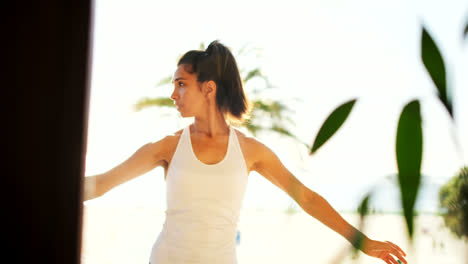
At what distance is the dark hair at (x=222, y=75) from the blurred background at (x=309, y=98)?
0.22 feet

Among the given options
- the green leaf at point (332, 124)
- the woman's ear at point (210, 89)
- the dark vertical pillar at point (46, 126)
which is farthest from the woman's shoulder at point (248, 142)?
the dark vertical pillar at point (46, 126)

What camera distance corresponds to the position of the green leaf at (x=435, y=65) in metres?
0.48

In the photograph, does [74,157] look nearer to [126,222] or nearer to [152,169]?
A: [152,169]

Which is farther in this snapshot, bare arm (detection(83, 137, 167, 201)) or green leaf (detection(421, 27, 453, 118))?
bare arm (detection(83, 137, 167, 201))

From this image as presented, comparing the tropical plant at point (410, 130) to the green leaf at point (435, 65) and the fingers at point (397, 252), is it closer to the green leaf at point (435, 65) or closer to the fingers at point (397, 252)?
the green leaf at point (435, 65)

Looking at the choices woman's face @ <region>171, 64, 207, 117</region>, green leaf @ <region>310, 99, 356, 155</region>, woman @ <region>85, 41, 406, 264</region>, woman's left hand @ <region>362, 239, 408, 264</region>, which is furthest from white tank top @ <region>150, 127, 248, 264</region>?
green leaf @ <region>310, 99, 356, 155</region>

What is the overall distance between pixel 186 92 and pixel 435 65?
989 mm

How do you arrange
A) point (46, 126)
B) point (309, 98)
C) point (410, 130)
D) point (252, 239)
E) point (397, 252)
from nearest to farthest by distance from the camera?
point (46, 126)
point (410, 130)
point (397, 252)
point (309, 98)
point (252, 239)

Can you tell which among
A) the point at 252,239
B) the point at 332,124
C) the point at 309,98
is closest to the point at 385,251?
the point at 332,124

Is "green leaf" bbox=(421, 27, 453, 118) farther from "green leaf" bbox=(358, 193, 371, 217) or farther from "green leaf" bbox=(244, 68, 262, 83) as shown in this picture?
"green leaf" bbox=(244, 68, 262, 83)

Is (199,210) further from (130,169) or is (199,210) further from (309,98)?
(309,98)

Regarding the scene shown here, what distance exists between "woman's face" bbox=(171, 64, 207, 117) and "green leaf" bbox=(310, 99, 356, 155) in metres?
0.91

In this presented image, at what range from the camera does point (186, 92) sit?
1.41 meters

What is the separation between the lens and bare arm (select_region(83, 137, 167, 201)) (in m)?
1.33
